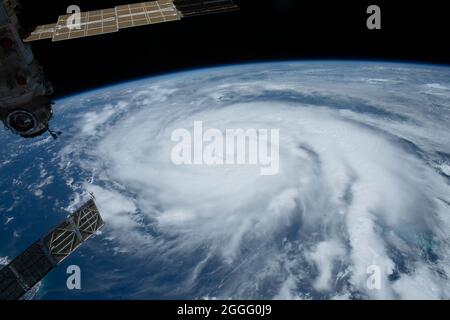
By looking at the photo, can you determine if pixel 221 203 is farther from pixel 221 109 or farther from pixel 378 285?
pixel 221 109

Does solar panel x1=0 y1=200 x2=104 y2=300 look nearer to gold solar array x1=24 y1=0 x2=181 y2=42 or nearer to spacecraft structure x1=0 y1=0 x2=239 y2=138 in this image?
spacecraft structure x1=0 y1=0 x2=239 y2=138

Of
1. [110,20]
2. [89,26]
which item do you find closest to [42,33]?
[89,26]

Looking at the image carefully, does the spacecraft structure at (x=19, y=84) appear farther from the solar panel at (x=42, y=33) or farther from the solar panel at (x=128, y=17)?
the solar panel at (x=128, y=17)

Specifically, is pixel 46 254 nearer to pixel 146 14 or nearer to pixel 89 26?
pixel 89 26

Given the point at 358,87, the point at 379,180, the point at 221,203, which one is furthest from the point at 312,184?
the point at 358,87
